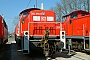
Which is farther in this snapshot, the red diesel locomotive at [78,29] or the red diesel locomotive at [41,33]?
the red diesel locomotive at [78,29]

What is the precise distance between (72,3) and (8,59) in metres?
38.0

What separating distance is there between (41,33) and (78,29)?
408 centimetres

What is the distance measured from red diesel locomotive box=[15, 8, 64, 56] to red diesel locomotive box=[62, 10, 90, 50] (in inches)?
92.0

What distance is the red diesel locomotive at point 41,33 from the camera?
8.70 meters

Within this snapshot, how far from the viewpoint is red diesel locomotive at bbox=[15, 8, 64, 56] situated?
8.70m

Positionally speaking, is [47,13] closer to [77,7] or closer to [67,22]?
[67,22]

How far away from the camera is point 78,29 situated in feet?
42.0

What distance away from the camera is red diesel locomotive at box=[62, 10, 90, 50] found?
37.7 feet

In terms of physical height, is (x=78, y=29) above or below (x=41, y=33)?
above

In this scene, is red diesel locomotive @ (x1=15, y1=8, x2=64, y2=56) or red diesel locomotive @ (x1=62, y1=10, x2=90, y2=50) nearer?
red diesel locomotive @ (x1=15, y1=8, x2=64, y2=56)

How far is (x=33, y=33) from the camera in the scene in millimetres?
9680

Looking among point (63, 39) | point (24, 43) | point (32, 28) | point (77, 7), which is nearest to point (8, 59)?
point (24, 43)

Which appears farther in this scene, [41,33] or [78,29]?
[78,29]

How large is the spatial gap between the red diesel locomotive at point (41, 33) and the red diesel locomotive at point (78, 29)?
234cm
